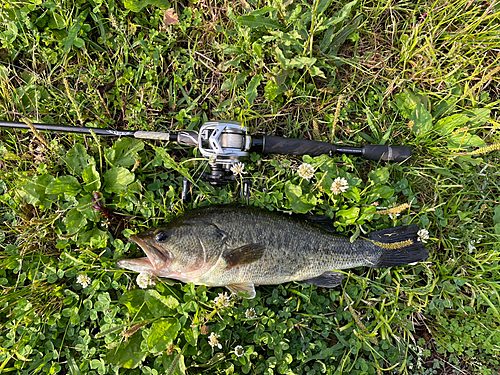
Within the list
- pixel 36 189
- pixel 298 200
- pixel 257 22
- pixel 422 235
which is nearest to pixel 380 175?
pixel 422 235

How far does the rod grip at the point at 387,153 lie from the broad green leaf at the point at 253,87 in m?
A: 1.34

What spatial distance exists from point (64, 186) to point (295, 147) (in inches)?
94.8

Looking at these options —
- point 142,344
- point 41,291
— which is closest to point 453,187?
point 142,344

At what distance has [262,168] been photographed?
346 cm

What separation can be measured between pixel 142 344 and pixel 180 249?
3.12 feet

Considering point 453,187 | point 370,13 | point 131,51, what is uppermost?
point 370,13

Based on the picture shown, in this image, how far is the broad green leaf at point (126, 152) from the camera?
10.5ft

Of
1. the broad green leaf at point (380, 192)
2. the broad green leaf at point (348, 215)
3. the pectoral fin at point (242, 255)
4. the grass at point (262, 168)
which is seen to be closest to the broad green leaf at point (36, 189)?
the grass at point (262, 168)

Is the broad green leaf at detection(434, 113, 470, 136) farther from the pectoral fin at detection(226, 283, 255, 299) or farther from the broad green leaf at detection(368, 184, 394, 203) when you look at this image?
the pectoral fin at detection(226, 283, 255, 299)

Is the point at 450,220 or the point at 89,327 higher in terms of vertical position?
the point at 450,220

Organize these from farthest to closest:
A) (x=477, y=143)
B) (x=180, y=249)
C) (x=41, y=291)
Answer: (x=477, y=143), (x=41, y=291), (x=180, y=249)

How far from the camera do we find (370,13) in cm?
356

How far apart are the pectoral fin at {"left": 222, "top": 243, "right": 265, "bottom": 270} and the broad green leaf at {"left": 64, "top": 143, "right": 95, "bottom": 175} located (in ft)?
5.78

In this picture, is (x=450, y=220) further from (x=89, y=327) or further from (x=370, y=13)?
(x=89, y=327)
